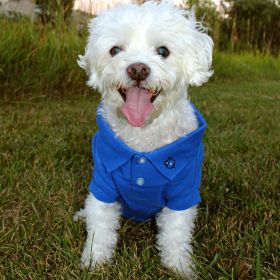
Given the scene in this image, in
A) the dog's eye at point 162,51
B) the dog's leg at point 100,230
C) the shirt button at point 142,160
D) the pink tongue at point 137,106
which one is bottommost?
the dog's leg at point 100,230

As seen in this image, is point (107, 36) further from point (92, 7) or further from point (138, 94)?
point (92, 7)

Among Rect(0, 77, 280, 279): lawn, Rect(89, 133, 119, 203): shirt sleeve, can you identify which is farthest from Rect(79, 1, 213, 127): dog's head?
Rect(0, 77, 280, 279): lawn

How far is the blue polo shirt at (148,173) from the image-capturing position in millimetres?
2226

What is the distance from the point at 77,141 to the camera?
3.92m

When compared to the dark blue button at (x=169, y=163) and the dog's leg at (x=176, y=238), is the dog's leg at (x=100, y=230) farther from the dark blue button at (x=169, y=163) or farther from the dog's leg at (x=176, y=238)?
the dark blue button at (x=169, y=163)

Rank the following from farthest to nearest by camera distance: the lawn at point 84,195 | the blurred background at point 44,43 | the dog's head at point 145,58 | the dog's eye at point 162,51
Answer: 1. the blurred background at point 44,43
2. the dog's eye at point 162,51
3. the dog's head at point 145,58
4. the lawn at point 84,195

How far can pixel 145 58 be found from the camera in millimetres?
2215

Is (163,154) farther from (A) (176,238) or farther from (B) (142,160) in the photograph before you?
(A) (176,238)

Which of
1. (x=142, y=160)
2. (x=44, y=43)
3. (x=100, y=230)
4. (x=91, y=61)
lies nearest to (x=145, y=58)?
(x=91, y=61)

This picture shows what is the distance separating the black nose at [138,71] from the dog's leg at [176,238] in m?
0.69

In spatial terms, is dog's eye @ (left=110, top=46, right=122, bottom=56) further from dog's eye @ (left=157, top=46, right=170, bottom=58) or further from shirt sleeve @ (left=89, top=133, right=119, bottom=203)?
shirt sleeve @ (left=89, top=133, right=119, bottom=203)

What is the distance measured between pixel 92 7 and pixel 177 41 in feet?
14.5

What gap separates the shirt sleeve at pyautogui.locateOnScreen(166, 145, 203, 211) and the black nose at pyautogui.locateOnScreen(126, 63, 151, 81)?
0.49 m

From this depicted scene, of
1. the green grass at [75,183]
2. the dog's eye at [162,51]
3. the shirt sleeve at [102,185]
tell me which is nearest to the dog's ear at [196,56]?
the dog's eye at [162,51]
